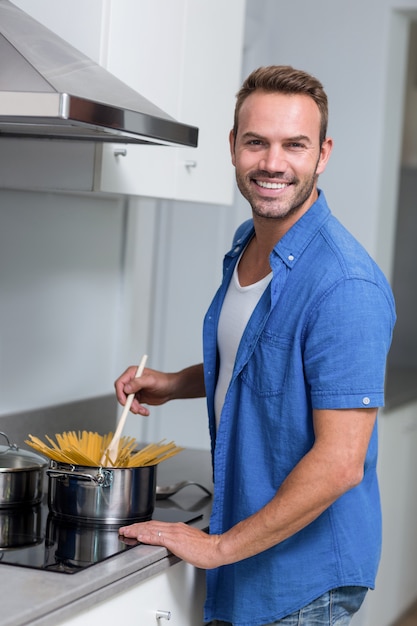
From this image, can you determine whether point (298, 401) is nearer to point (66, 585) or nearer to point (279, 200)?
point (279, 200)

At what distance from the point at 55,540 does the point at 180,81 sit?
109cm

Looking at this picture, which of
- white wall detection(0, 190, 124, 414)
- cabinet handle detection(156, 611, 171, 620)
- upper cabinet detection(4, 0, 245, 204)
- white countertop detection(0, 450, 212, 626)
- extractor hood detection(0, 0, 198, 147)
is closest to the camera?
white countertop detection(0, 450, 212, 626)

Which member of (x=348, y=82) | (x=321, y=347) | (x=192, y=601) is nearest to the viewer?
(x=321, y=347)

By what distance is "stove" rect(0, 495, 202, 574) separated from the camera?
1.73m

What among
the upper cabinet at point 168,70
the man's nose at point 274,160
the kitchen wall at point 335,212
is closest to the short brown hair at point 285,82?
the man's nose at point 274,160

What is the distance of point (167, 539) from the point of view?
1.86m

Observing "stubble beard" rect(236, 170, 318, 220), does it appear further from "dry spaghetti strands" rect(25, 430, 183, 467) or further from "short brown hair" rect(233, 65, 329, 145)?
"dry spaghetti strands" rect(25, 430, 183, 467)

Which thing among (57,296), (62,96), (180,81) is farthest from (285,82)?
(57,296)

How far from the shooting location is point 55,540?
188 cm

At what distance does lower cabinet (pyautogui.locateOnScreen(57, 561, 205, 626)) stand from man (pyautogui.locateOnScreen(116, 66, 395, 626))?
54 millimetres

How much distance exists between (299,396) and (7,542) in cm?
58

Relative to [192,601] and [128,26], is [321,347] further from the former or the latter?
[128,26]

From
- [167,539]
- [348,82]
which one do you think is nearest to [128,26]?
[167,539]

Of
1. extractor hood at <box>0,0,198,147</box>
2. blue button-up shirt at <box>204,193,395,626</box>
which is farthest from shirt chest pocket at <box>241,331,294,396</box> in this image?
extractor hood at <box>0,0,198,147</box>
